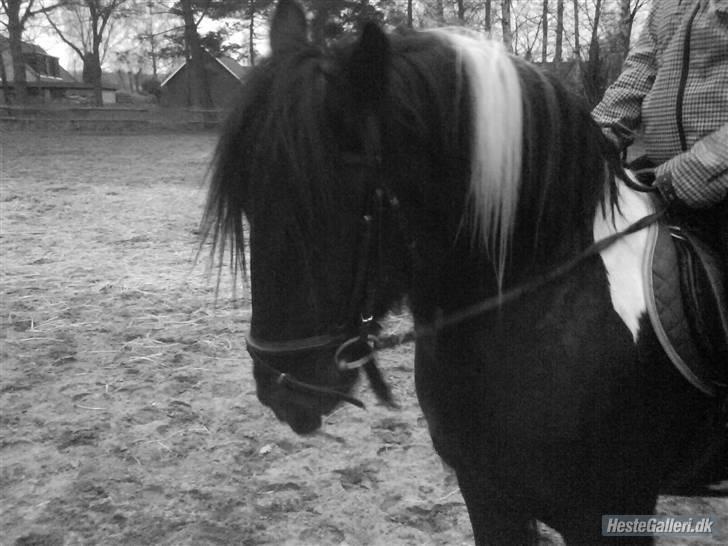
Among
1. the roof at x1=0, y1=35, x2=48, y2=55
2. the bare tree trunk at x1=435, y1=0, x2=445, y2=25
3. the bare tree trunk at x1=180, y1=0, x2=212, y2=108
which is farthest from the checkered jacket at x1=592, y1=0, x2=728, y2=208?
the roof at x1=0, y1=35, x2=48, y2=55

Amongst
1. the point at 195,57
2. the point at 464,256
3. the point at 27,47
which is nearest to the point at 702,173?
the point at 464,256

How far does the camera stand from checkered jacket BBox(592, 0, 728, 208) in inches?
66.0

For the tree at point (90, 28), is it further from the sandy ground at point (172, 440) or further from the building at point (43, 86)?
the sandy ground at point (172, 440)

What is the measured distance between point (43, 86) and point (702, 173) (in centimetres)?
4825

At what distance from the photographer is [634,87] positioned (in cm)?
207

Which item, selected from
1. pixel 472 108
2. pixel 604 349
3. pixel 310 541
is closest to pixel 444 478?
pixel 310 541

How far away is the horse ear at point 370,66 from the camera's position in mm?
1316

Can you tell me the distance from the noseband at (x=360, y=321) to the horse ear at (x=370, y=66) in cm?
5

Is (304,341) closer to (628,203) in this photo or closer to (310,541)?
(628,203)

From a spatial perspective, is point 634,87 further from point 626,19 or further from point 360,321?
point 626,19

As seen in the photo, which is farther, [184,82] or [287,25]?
[184,82]

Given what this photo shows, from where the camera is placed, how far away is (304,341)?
149 centimetres

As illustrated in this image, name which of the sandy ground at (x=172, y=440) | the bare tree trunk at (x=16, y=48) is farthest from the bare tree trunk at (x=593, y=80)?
the bare tree trunk at (x=16, y=48)

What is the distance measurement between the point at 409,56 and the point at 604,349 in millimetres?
812
